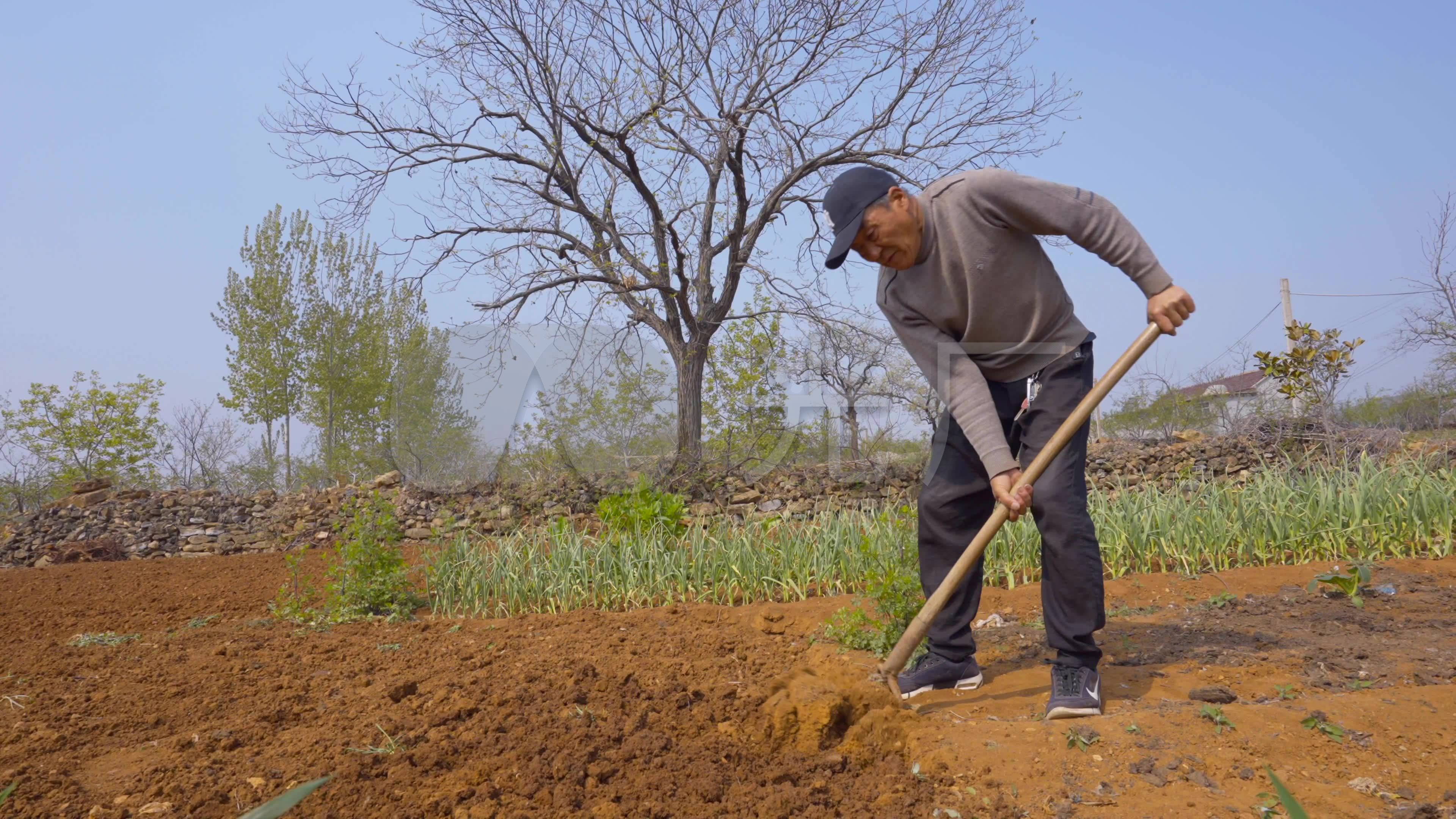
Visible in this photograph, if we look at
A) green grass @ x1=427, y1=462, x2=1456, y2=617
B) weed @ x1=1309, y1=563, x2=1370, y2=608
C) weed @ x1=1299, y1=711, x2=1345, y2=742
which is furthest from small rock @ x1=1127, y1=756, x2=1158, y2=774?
green grass @ x1=427, y1=462, x2=1456, y2=617

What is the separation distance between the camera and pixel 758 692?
2.60 m

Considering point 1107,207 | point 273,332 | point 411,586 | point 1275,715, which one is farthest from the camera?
point 273,332

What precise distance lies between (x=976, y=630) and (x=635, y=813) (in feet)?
6.55

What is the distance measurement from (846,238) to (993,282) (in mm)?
463

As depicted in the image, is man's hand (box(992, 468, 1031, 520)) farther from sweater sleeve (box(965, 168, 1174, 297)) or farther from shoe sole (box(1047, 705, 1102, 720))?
sweater sleeve (box(965, 168, 1174, 297))

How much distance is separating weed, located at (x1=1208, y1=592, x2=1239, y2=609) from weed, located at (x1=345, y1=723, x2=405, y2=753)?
3056 mm

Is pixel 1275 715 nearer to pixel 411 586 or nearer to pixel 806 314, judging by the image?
pixel 411 586

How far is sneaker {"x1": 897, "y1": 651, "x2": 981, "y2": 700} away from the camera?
2777mm

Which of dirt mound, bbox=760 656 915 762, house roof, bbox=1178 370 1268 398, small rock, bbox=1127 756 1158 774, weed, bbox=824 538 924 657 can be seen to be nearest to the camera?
small rock, bbox=1127 756 1158 774

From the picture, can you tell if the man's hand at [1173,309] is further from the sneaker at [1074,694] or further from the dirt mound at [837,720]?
the dirt mound at [837,720]

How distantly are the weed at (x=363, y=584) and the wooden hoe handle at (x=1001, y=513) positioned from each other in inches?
114

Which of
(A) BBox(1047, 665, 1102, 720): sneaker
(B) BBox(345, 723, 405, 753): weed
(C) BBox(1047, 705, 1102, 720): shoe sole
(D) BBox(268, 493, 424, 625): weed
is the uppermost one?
(D) BBox(268, 493, 424, 625): weed

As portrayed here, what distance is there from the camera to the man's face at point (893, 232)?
2498 millimetres

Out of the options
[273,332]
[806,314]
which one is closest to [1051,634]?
[806,314]
